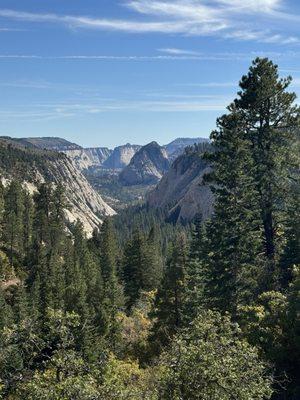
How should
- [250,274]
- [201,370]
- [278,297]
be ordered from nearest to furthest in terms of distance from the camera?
[201,370] < [278,297] < [250,274]

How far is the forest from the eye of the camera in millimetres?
12938

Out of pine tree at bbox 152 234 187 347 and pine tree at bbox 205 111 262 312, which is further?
pine tree at bbox 152 234 187 347

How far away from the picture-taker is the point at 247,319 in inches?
1017

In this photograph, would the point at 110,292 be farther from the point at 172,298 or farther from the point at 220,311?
the point at 220,311

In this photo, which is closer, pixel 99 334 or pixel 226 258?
pixel 226 258

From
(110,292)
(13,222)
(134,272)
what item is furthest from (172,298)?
(13,222)

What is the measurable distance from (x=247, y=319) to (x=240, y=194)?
8993 mm

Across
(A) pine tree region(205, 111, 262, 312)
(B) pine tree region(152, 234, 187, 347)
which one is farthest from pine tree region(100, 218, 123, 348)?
(A) pine tree region(205, 111, 262, 312)

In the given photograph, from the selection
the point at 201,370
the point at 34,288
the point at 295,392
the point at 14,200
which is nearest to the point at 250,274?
the point at 295,392

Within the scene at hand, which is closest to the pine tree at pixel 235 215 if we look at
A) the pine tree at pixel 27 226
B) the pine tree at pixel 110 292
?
the pine tree at pixel 110 292

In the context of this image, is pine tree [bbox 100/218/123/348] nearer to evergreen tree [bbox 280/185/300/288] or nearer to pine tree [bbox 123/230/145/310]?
pine tree [bbox 123/230/145/310]

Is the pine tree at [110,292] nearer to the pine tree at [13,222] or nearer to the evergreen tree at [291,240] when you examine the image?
the pine tree at [13,222]

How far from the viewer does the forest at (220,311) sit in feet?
42.4

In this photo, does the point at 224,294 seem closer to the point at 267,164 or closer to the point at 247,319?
the point at 247,319
